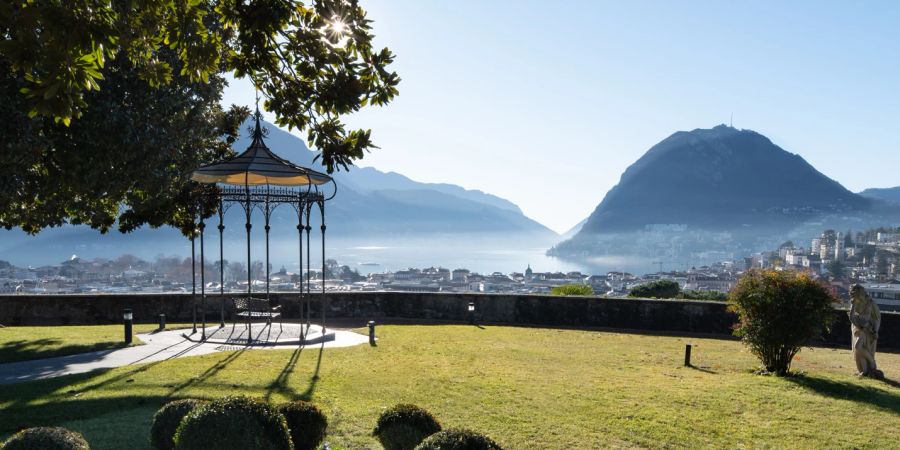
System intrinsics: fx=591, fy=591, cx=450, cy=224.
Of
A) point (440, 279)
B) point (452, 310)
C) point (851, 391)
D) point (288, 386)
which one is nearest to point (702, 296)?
point (452, 310)

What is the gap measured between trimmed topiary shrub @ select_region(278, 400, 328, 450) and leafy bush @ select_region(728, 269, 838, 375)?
8445 mm

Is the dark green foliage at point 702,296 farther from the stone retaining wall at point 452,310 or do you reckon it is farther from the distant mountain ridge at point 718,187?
the distant mountain ridge at point 718,187

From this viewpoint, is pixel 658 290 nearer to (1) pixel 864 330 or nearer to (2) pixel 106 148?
(1) pixel 864 330

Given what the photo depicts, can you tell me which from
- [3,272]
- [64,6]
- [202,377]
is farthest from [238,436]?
[3,272]

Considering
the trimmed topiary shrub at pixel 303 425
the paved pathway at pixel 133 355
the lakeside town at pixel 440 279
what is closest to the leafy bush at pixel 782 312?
the paved pathway at pixel 133 355

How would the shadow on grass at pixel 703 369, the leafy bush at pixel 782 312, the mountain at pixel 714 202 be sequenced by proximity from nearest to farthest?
the leafy bush at pixel 782 312 → the shadow on grass at pixel 703 369 → the mountain at pixel 714 202

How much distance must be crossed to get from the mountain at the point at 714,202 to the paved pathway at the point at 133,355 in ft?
450

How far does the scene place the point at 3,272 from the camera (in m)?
40.7

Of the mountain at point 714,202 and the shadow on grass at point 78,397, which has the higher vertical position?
the mountain at point 714,202

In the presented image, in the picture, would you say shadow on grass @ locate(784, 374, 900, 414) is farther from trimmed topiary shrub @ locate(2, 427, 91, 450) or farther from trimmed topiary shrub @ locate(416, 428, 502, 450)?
trimmed topiary shrub @ locate(2, 427, 91, 450)

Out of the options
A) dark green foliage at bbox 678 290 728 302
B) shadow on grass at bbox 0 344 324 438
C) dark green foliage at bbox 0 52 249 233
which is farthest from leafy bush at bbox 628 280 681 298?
dark green foliage at bbox 0 52 249 233

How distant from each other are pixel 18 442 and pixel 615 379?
8.19 m

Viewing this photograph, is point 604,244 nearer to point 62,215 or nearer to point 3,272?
point 3,272

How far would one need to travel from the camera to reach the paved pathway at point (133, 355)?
9.40 m
